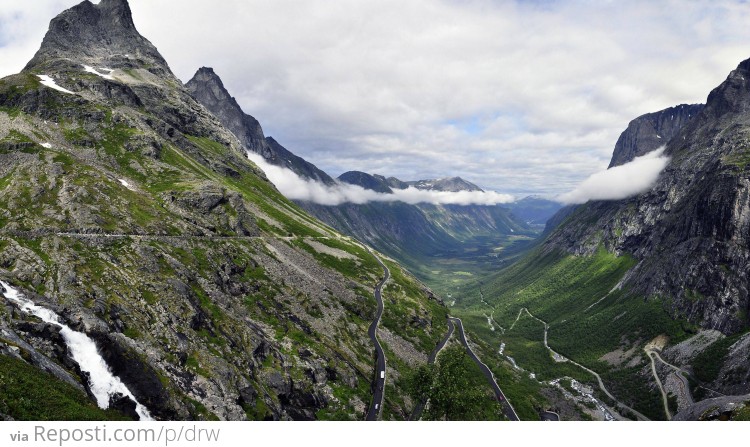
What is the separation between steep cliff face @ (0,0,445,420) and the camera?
6476 centimetres

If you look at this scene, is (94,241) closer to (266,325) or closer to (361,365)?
(266,325)

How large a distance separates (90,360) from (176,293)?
107 feet

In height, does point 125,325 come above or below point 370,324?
above

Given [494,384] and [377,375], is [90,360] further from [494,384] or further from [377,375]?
[494,384]

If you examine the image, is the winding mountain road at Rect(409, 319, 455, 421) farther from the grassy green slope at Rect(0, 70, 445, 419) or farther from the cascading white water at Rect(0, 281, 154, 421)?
the cascading white water at Rect(0, 281, 154, 421)

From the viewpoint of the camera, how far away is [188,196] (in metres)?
155

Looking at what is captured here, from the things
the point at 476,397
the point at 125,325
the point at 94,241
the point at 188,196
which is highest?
the point at 188,196

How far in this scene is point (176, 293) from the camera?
88438 millimetres

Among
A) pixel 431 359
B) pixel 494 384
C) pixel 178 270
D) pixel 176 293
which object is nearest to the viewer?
pixel 176 293

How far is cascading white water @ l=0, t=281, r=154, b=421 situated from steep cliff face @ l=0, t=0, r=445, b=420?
129 cm

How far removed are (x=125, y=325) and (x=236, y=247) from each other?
69.7 meters

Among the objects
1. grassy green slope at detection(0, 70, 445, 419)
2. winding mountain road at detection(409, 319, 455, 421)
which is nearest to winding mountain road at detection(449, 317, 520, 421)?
winding mountain road at detection(409, 319, 455, 421)

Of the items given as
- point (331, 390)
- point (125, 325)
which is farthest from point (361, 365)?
point (125, 325)

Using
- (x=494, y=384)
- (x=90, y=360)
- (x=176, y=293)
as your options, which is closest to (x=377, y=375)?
(x=176, y=293)
